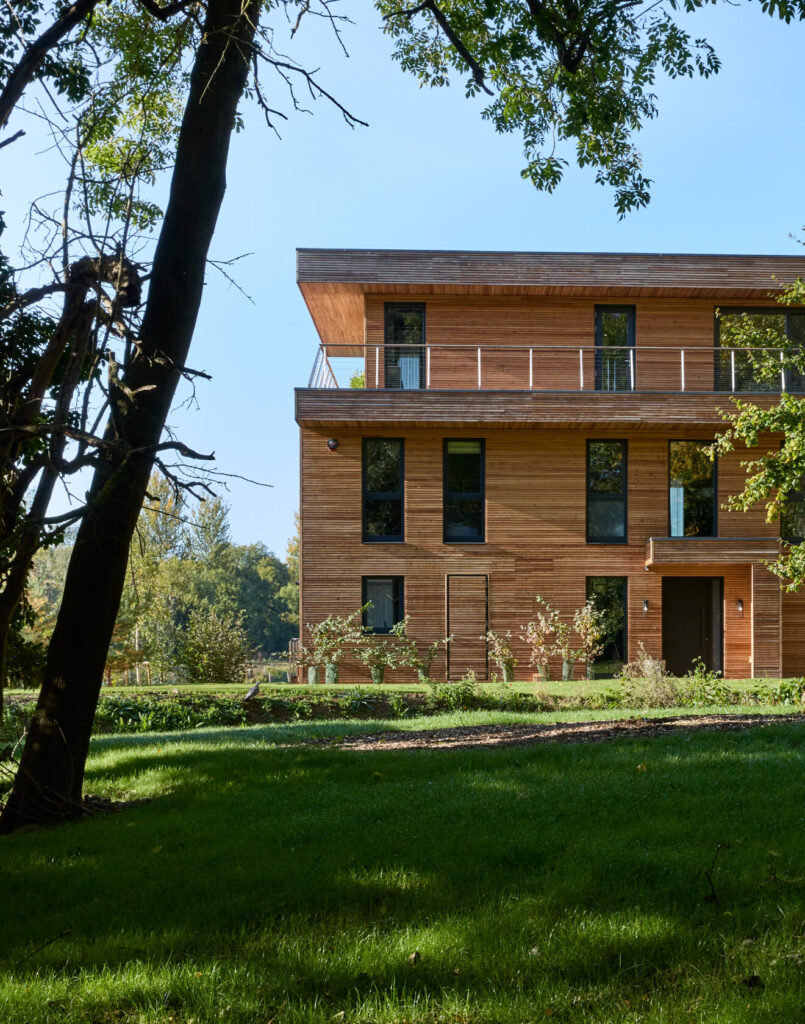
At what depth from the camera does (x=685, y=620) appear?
22.0m

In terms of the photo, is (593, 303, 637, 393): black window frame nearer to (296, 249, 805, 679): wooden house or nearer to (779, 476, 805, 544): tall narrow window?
(296, 249, 805, 679): wooden house

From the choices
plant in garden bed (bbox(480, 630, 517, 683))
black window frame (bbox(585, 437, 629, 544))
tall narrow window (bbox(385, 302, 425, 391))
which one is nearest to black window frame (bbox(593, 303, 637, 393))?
black window frame (bbox(585, 437, 629, 544))

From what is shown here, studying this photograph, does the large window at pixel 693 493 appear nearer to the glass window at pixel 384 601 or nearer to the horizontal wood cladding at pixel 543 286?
the horizontal wood cladding at pixel 543 286

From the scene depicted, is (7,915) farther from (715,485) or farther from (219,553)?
(219,553)

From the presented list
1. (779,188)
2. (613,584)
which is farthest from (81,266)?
(613,584)

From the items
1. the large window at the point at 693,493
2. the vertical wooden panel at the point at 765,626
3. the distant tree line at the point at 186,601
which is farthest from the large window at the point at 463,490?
the vertical wooden panel at the point at 765,626

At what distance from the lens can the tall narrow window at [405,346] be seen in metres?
20.5

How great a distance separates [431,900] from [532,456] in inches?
657

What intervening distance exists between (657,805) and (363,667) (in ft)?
47.3

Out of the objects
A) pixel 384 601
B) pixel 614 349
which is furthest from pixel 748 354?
pixel 384 601

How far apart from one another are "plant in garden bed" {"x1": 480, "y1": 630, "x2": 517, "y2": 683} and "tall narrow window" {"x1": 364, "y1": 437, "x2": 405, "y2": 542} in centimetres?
293

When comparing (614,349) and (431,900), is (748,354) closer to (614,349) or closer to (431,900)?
(614,349)

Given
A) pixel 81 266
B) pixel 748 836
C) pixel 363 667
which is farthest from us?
pixel 363 667

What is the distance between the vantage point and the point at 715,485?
20641 mm
